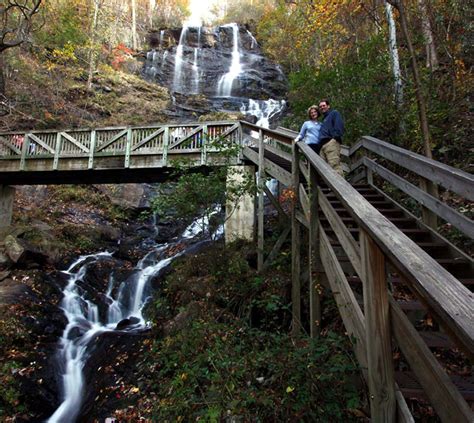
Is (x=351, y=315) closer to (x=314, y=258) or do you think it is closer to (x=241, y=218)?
(x=314, y=258)

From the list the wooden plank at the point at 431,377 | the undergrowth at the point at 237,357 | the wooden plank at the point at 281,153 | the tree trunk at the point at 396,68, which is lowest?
the undergrowth at the point at 237,357

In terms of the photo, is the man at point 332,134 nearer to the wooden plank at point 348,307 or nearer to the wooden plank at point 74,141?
the wooden plank at point 348,307

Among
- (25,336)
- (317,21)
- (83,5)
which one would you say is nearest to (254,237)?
(25,336)

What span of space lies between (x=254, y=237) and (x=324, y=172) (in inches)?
251

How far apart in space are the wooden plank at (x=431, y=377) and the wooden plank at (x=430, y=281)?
0.39 m

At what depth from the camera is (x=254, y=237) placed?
9445 millimetres

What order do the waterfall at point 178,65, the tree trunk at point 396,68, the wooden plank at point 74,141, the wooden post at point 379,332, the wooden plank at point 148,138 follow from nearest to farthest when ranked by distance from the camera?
the wooden post at point 379,332, the tree trunk at point 396,68, the wooden plank at point 148,138, the wooden plank at point 74,141, the waterfall at point 178,65

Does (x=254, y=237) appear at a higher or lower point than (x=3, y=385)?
higher

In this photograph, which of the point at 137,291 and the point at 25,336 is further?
the point at 137,291

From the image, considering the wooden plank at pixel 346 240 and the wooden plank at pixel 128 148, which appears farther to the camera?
the wooden plank at pixel 128 148

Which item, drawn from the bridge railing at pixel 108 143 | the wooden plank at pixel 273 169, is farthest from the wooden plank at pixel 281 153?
the bridge railing at pixel 108 143

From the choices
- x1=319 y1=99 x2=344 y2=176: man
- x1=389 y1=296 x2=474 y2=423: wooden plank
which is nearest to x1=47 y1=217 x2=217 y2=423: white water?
x1=389 y1=296 x2=474 y2=423: wooden plank

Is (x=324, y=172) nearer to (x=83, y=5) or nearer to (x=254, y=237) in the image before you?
(x=254, y=237)

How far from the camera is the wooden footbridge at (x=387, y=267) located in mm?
1267
